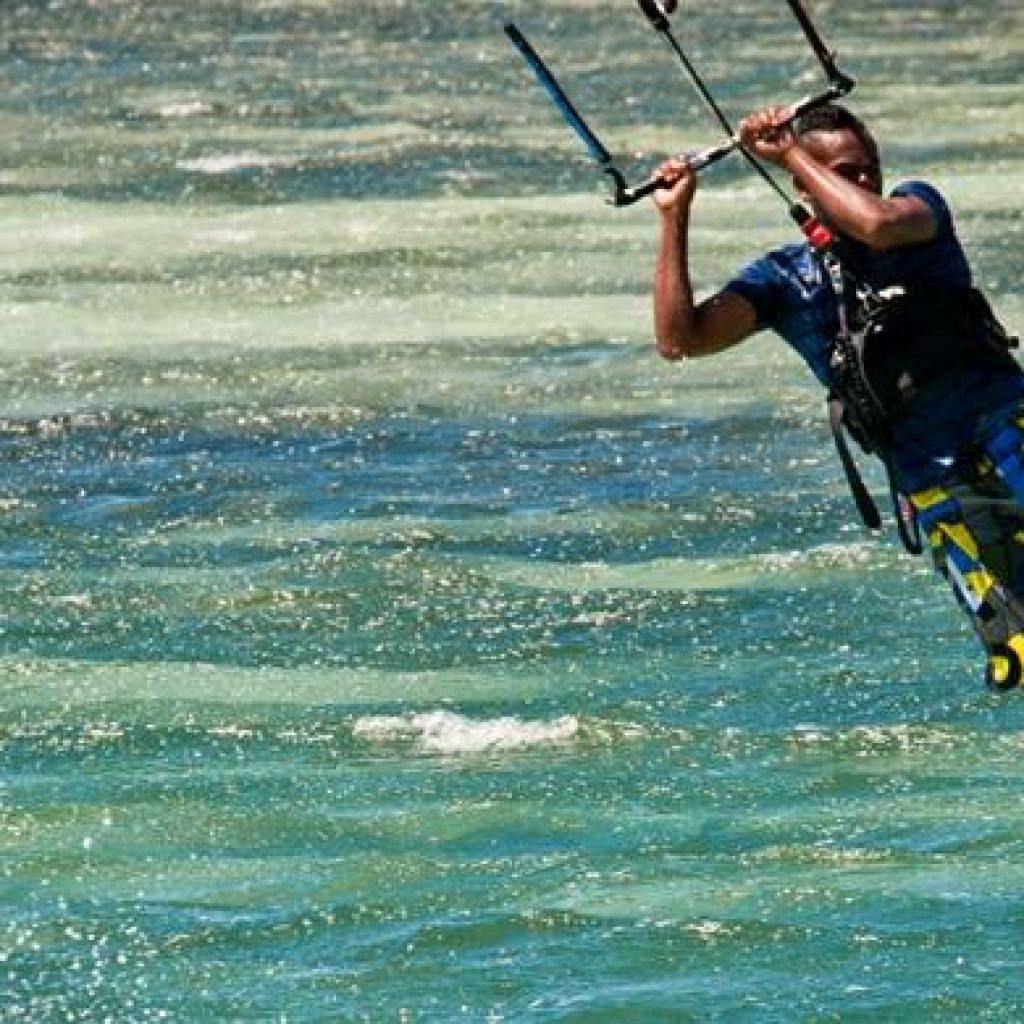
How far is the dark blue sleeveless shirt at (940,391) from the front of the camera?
736 cm

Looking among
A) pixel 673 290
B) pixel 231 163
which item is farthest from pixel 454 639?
pixel 231 163

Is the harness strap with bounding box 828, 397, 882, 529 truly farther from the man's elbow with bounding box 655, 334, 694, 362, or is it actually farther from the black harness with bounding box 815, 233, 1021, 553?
the man's elbow with bounding box 655, 334, 694, 362

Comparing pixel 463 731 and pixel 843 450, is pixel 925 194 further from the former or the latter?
pixel 463 731

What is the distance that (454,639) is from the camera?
10.5 m

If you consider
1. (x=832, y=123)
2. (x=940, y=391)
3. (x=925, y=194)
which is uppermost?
(x=832, y=123)

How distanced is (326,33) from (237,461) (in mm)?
18072

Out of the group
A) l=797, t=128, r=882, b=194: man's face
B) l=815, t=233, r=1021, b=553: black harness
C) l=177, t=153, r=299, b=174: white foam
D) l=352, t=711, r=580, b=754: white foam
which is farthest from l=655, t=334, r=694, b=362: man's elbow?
l=177, t=153, r=299, b=174: white foam

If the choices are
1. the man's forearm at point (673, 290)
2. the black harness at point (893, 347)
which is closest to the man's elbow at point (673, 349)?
the man's forearm at point (673, 290)

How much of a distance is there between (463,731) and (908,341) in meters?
2.49

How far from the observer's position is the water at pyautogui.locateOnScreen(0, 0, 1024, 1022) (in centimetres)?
752

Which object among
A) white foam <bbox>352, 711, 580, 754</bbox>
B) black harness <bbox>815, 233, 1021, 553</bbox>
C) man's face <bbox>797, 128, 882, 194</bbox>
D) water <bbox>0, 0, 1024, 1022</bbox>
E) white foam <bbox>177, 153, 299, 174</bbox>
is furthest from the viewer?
white foam <bbox>177, 153, 299, 174</bbox>

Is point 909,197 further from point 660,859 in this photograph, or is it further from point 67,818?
point 67,818

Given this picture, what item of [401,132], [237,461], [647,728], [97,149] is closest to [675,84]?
[401,132]

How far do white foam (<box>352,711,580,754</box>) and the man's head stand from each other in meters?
2.36
